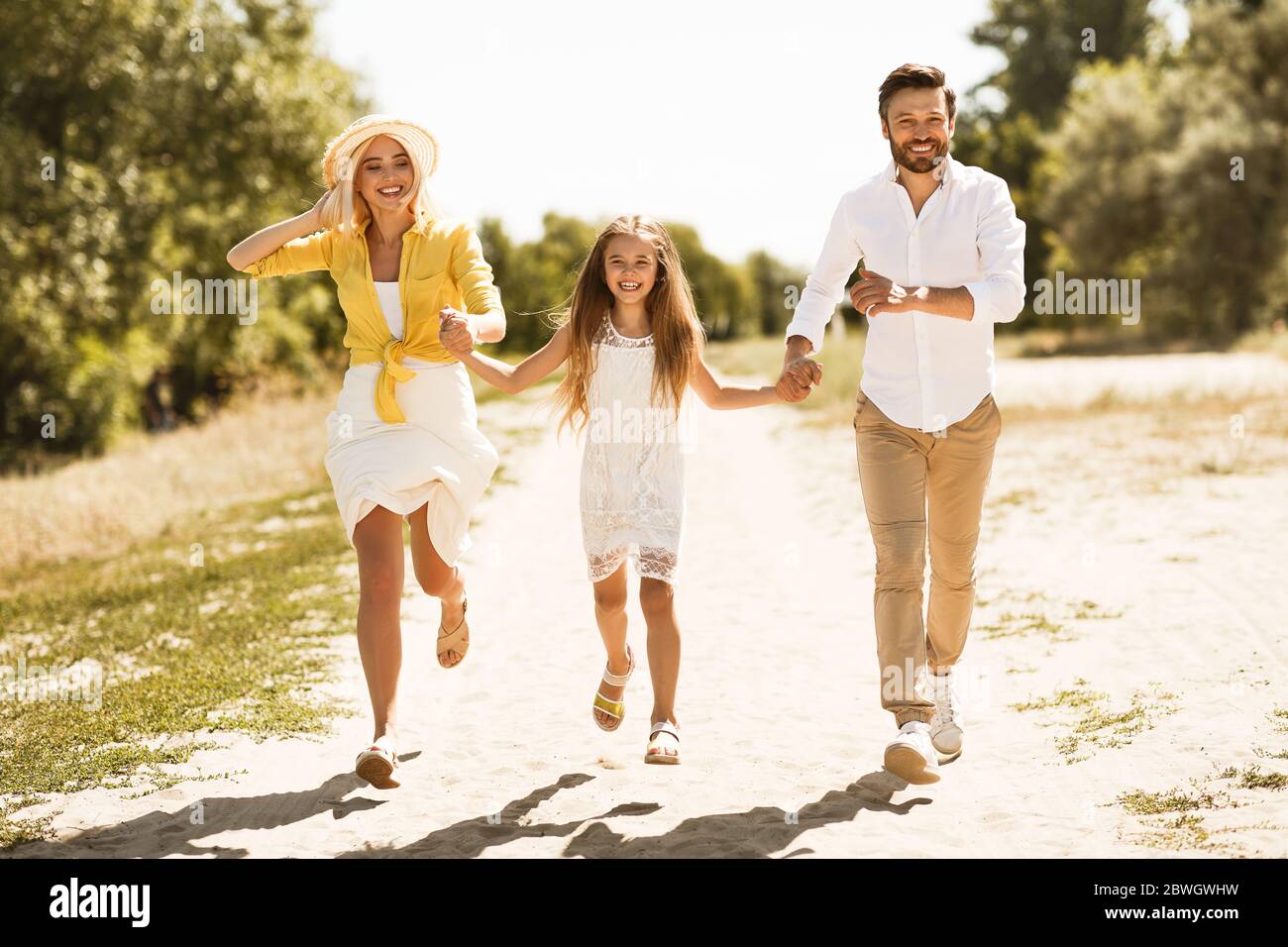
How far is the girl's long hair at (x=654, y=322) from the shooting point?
544 cm

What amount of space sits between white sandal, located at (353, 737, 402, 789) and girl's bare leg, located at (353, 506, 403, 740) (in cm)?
13

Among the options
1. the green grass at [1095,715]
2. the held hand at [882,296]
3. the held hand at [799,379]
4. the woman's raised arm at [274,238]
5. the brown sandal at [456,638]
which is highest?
the woman's raised arm at [274,238]

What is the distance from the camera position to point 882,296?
483 cm

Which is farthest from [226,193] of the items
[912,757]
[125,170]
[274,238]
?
[912,757]

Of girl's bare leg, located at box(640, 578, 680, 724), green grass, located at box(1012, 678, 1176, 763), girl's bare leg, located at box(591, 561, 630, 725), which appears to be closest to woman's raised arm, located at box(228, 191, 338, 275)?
girl's bare leg, located at box(591, 561, 630, 725)

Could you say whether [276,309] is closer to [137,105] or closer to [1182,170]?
[137,105]

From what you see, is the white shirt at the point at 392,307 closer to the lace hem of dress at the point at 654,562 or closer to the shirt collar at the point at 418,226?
the shirt collar at the point at 418,226

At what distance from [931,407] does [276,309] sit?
33.0m

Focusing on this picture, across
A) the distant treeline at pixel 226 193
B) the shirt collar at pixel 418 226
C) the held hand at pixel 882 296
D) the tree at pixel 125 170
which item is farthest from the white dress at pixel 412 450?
the tree at pixel 125 170

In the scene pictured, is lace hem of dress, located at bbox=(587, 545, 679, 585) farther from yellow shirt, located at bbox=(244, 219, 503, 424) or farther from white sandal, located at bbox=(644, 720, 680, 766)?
yellow shirt, located at bbox=(244, 219, 503, 424)

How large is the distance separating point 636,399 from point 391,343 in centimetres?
107

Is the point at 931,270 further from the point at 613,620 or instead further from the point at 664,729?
the point at 664,729
